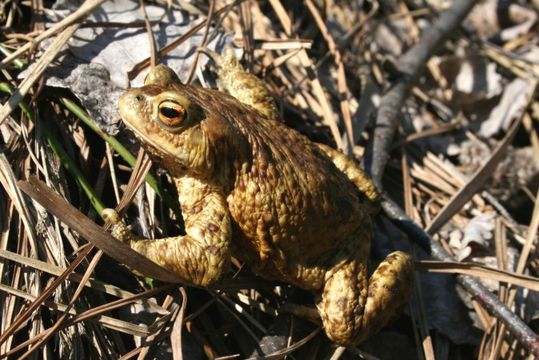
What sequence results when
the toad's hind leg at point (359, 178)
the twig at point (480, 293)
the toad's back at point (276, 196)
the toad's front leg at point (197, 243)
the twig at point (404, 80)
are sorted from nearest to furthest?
the toad's front leg at point (197, 243) < the toad's back at point (276, 196) < the twig at point (480, 293) < the toad's hind leg at point (359, 178) < the twig at point (404, 80)

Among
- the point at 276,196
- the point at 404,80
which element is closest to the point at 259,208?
the point at 276,196

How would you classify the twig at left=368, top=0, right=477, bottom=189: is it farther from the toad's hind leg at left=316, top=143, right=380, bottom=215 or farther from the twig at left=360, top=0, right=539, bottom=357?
the toad's hind leg at left=316, top=143, right=380, bottom=215

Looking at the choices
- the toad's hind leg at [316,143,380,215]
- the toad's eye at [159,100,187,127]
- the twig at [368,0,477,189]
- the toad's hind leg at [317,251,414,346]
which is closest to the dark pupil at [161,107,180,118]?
the toad's eye at [159,100,187,127]

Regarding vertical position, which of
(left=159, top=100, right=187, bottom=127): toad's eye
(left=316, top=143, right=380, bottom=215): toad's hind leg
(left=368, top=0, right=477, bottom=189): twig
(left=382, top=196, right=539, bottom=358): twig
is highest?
(left=159, top=100, right=187, bottom=127): toad's eye

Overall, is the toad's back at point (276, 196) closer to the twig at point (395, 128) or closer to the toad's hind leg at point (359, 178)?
the toad's hind leg at point (359, 178)

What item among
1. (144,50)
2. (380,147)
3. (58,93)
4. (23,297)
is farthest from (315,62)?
(23,297)

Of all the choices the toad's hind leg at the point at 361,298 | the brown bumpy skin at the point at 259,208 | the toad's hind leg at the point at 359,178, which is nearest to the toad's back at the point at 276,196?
the brown bumpy skin at the point at 259,208
